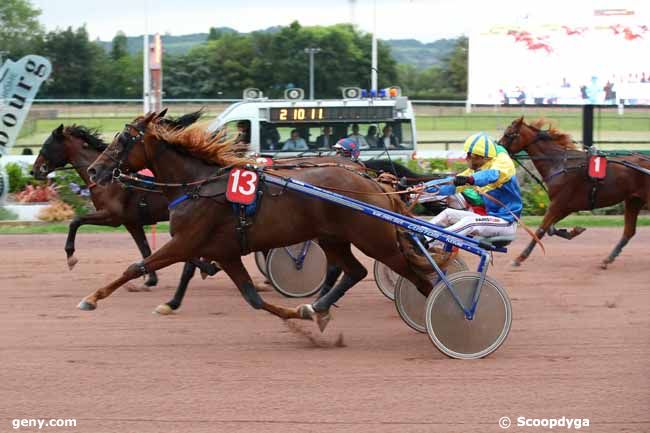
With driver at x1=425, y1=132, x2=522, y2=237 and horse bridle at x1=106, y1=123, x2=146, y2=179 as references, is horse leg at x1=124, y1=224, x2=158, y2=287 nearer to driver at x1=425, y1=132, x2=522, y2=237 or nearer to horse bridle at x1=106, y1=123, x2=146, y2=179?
horse bridle at x1=106, y1=123, x2=146, y2=179

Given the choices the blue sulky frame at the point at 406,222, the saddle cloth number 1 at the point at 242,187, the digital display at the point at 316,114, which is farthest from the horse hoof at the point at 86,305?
the digital display at the point at 316,114

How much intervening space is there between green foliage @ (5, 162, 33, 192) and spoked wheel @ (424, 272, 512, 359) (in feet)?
34.1

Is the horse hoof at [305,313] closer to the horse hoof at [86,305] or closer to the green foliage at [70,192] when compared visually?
the horse hoof at [86,305]

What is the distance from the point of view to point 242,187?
661cm

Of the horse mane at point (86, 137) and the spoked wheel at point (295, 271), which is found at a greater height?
the horse mane at point (86, 137)

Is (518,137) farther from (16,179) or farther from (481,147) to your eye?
(16,179)

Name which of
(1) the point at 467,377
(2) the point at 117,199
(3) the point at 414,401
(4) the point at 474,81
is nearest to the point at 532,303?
(1) the point at 467,377

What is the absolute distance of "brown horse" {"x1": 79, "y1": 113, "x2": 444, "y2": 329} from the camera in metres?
6.67

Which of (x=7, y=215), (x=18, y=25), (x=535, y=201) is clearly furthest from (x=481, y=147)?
(x=18, y=25)

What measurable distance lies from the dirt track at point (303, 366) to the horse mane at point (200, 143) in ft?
4.50

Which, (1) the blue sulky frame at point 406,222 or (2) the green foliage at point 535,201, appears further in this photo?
(2) the green foliage at point 535,201

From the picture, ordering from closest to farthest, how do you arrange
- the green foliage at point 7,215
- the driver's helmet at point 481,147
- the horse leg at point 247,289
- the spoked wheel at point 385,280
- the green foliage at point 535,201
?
the horse leg at point 247,289, the driver's helmet at point 481,147, the spoked wheel at point 385,280, the green foliage at point 7,215, the green foliage at point 535,201

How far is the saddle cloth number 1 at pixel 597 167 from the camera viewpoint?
10477 mm

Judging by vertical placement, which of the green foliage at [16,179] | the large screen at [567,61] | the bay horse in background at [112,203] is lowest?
the green foliage at [16,179]
